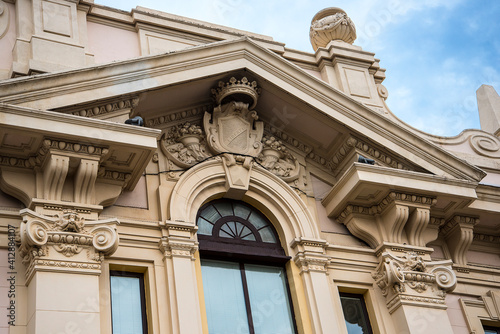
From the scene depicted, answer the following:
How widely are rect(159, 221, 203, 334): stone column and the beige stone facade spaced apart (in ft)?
0.07

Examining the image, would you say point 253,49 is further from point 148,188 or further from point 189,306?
point 189,306

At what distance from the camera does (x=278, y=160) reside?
13.5 m

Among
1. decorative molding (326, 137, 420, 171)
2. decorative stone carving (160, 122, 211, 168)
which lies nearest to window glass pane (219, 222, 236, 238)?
decorative stone carving (160, 122, 211, 168)

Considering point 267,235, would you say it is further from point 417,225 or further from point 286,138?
point 417,225

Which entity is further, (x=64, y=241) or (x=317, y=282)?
(x=317, y=282)

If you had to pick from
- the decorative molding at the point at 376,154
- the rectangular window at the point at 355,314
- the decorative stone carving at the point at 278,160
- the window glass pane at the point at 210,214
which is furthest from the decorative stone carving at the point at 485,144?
the window glass pane at the point at 210,214

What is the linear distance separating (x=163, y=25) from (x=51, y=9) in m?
2.04

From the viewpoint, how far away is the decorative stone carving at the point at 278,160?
13.3 metres

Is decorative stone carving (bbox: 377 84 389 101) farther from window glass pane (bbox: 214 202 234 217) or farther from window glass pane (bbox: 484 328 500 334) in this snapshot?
window glass pane (bbox: 484 328 500 334)

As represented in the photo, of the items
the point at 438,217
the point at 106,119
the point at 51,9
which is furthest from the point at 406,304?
the point at 51,9

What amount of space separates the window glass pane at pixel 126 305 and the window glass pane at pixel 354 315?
3350 millimetres

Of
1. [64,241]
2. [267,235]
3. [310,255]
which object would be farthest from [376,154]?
[64,241]

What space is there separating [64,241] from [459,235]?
6.95m

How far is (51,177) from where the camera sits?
10750 mm
